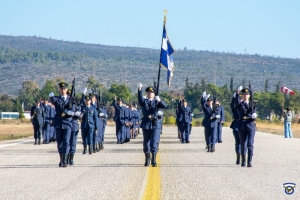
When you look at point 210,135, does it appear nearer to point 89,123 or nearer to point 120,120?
point 89,123

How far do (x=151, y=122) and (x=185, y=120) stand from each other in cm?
1343

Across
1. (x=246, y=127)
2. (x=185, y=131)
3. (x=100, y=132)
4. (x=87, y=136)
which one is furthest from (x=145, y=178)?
(x=185, y=131)

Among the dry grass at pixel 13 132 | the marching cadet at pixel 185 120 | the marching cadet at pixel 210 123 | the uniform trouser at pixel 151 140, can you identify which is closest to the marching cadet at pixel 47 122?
the marching cadet at pixel 185 120

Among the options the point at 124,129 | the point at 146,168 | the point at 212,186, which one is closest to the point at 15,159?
the point at 146,168

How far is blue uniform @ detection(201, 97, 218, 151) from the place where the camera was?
77.9 feet

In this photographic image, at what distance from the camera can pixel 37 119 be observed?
30.5 meters

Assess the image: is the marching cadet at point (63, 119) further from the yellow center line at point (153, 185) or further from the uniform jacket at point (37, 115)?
the uniform jacket at point (37, 115)

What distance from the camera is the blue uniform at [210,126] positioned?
2375cm

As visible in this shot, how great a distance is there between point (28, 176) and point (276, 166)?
6071mm

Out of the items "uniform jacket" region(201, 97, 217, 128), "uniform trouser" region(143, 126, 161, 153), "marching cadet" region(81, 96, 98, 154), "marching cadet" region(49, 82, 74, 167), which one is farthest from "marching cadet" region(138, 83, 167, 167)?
"uniform jacket" region(201, 97, 217, 128)

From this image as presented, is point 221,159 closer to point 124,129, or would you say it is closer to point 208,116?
point 208,116

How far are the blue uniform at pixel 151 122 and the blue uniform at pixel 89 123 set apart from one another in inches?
187

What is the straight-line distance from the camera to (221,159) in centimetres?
1992

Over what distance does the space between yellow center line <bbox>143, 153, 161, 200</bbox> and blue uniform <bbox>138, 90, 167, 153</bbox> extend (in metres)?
1.38
